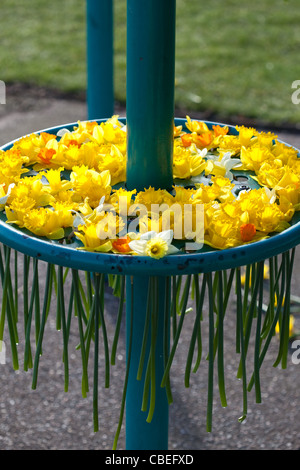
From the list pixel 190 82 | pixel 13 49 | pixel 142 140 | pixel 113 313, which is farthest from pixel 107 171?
pixel 13 49

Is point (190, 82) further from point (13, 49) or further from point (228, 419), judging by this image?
point (228, 419)

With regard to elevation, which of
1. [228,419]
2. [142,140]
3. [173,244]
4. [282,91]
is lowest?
[228,419]

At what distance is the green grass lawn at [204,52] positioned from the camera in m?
4.86

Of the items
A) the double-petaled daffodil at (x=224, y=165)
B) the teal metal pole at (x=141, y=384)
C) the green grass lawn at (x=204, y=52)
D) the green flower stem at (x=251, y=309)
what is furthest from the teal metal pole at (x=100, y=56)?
the green grass lawn at (x=204, y=52)

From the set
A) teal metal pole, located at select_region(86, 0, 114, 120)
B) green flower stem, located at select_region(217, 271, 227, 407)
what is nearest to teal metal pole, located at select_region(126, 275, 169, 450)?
green flower stem, located at select_region(217, 271, 227, 407)

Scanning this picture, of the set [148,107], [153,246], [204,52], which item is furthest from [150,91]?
[204,52]

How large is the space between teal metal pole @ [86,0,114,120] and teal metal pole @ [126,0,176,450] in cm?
131

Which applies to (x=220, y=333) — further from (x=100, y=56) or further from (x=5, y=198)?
(x=100, y=56)

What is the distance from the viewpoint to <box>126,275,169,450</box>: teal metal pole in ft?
5.16

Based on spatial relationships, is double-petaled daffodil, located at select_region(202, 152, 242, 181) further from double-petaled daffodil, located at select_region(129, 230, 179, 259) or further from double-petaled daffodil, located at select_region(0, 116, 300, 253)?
double-petaled daffodil, located at select_region(129, 230, 179, 259)

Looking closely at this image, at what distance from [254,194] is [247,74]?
3966 mm

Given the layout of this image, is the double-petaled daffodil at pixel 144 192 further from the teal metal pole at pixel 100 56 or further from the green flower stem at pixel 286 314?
the teal metal pole at pixel 100 56

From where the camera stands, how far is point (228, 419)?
8.02 ft

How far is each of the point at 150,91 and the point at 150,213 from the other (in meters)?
0.24
